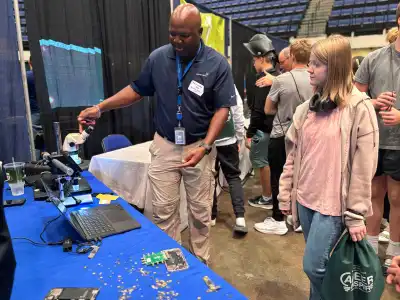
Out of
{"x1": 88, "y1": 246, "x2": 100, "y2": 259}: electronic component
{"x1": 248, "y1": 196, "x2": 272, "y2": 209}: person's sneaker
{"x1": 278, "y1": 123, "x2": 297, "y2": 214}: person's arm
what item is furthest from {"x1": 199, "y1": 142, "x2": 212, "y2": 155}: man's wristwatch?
{"x1": 248, "y1": 196, "x2": 272, "y2": 209}: person's sneaker

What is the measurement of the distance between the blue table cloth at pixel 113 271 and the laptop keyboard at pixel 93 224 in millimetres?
46

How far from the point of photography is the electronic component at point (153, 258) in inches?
41.2

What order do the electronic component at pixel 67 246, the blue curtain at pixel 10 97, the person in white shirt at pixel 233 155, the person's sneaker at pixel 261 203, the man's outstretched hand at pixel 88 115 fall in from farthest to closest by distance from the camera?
the person's sneaker at pixel 261 203 < the person in white shirt at pixel 233 155 < the blue curtain at pixel 10 97 < the man's outstretched hand at pixel 88 115 < the electronic component at pixel 67 246

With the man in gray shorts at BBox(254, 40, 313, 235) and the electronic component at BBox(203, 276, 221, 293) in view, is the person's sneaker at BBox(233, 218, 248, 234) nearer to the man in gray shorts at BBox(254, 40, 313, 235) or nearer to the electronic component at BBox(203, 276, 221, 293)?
the man in gray shorts at BBox(254, 40, 313, 235)

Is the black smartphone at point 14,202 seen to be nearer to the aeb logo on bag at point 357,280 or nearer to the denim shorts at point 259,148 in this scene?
the aeb logo on bag at point 357,280

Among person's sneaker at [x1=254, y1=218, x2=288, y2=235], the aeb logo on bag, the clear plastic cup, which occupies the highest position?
the clear plastic cup

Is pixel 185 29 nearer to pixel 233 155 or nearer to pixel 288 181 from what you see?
pixel 288 181

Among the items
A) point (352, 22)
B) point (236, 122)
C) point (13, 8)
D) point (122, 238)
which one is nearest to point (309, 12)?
point (352, 22)

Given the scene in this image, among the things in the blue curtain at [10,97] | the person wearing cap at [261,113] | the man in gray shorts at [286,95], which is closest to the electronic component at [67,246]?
the blue curtain at [10,97]

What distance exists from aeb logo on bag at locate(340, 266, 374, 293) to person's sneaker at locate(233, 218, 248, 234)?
4.70ft

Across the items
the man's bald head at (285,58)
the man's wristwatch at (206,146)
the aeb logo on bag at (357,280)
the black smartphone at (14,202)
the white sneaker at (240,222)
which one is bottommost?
the white sneaker at (240,222)

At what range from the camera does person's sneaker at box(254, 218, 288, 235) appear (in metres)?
2.70

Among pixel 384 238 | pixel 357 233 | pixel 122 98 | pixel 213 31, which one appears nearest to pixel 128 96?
pixel 122 98

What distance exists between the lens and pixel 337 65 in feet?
4.10
